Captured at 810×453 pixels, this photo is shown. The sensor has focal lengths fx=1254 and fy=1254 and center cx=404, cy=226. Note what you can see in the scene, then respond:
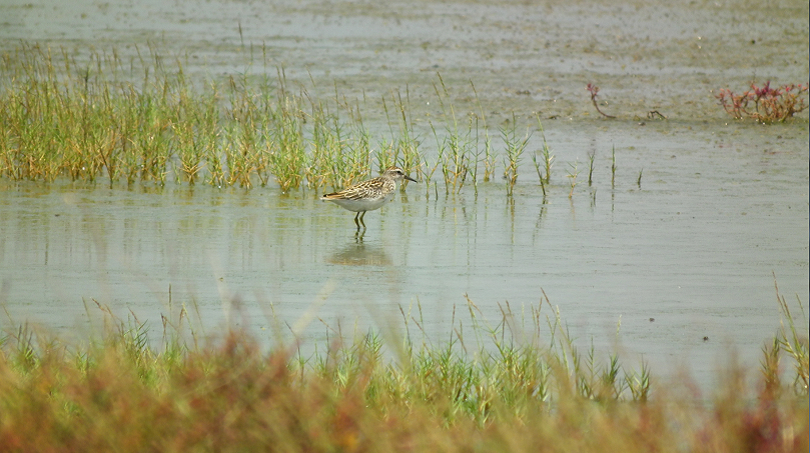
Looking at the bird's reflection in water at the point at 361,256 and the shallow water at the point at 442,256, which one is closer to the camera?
the shallow water at the point at 442,256

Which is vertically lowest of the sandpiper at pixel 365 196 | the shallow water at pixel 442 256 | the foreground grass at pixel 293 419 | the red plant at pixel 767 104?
the foreground grass at pixel 293 419

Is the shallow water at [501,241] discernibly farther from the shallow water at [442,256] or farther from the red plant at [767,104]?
the red plant at [767,104]

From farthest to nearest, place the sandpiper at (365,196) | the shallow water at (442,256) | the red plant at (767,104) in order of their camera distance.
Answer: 1. the red plant at (767,104)
2. the sandpiper at (365,196)
3. the shallow water at (442,256)

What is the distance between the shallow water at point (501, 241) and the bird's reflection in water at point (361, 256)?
0.08ft

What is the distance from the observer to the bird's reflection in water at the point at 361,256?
988 centimetres

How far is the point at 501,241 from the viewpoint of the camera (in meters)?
10.9

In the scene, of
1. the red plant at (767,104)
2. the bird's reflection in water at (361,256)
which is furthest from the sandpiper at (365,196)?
the red plant at (767,104)

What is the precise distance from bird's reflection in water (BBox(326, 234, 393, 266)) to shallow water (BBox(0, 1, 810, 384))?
24 millimetres

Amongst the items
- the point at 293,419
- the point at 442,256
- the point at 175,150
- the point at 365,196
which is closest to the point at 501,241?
the point at 442,256

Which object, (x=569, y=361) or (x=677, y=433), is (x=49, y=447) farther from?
(x=569, y=361)

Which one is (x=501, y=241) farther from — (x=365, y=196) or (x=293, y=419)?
(x=293, y=419)

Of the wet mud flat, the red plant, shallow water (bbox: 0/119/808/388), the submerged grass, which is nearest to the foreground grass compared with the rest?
shallow water (bbox: 0/119/808/388)

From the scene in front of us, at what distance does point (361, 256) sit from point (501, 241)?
1.39 m

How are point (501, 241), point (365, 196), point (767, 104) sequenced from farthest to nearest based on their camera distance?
point (767, 104)
point (365, 196)
point (501, 241)
